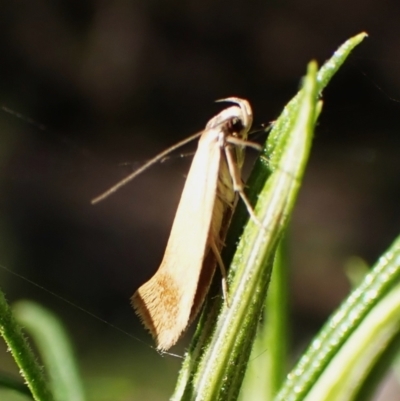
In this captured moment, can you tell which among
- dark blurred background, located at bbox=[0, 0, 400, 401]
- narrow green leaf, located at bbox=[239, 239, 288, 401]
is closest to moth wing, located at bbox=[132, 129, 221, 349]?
narrow green leaf, located at bbox=[239, 239, 288, 401]

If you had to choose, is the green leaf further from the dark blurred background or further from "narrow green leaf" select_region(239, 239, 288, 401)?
the dark blurred background

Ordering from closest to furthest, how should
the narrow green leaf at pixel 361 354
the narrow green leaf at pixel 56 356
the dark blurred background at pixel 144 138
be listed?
the narrow green leaf at pixel 361 354 < the narrow green leaf at pixel 56 356 < the dark blurred background at pixel 144 138

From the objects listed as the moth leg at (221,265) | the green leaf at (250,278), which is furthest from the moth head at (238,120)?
the green leaf at (250,278)

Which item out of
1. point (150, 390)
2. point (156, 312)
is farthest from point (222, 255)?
point (150, 390)

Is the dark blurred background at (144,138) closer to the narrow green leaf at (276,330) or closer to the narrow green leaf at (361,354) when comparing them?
the narrow green leaf at (276,330)

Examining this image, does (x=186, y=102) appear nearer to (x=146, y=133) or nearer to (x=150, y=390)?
(x=146, y=133)

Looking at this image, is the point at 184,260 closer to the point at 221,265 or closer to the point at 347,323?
the point at 221,265

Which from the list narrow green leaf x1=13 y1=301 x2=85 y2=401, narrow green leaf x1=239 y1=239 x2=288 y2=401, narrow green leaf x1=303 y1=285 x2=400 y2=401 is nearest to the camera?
narrow green leaf x1=303 y1=285 x2=400 y2=401

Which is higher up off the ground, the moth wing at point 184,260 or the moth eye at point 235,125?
the moth eye at point 235,125
